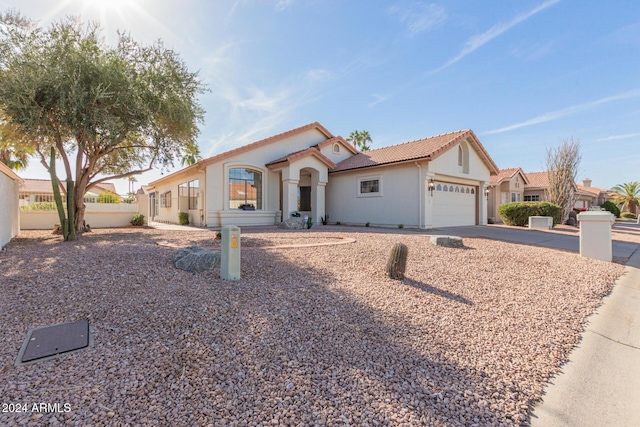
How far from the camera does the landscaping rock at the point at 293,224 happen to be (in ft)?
48.6

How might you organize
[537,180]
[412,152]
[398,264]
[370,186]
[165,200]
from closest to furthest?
[398,264] < [412,152] < [370,186] < [165,200] < [537,180]

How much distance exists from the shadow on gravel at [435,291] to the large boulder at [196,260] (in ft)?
11.8

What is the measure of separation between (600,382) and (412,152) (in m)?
14.8

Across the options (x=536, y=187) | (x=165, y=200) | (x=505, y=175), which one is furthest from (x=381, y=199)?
(x=536, y=187)

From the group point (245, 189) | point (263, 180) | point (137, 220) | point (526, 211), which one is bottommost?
point (137, 220)

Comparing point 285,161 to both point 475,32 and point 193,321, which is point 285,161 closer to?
point 475,32

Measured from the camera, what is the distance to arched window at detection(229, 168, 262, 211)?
16.4 metres

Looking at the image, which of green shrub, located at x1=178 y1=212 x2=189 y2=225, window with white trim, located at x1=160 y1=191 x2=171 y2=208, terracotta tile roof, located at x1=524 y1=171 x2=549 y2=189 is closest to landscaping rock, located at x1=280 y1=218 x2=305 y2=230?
green shrub, located at x1=178 y1=212 x2=189 y2=225

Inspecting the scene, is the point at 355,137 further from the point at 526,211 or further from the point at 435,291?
the point at 435,291

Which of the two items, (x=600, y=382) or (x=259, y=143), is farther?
(x=259, y=143)

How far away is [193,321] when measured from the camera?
363 cm

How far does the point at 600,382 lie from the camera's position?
2996mm

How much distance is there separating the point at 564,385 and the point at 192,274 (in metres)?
5.19

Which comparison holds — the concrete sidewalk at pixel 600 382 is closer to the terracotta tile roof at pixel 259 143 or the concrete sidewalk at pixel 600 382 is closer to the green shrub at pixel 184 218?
the terracotta tile roof at pixel 259 143
